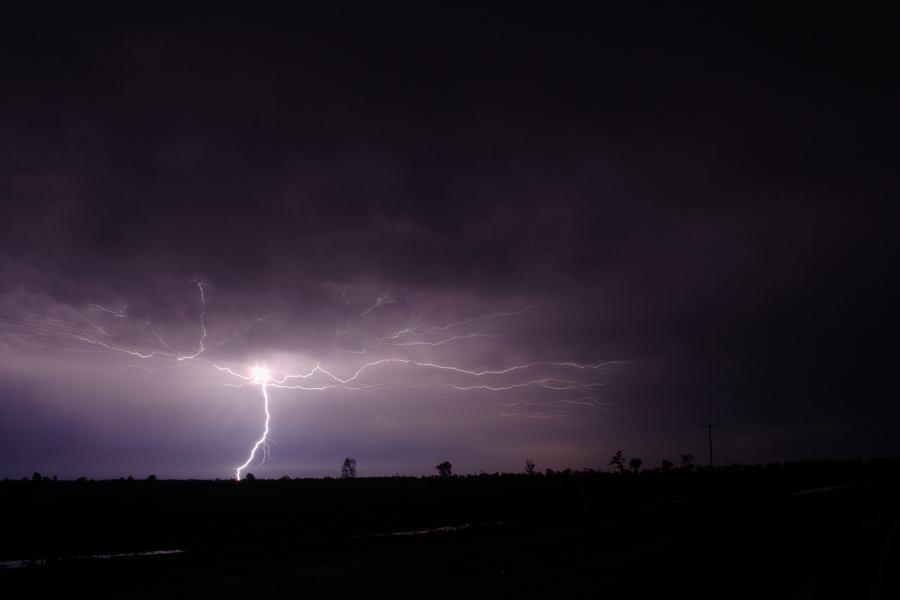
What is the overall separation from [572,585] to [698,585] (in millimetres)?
2367

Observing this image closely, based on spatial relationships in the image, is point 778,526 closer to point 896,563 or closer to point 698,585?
point 896,563

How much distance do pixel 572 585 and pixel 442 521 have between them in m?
23.4

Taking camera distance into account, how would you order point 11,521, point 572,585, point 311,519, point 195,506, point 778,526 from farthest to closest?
point 195,506
point 311,519
point 11,521
point 778,526
point 572,585

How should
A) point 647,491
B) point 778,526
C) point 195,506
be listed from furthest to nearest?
point 647,491, point 195,506, point 778,526

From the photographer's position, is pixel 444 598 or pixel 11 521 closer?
pixel 444 598

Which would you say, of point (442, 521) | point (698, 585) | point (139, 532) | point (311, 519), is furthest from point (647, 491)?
point (698, 585)

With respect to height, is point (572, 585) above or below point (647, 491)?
above

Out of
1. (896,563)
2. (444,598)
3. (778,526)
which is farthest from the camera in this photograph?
(778,526)

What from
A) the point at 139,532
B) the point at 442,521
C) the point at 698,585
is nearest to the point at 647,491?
the point at 442,521

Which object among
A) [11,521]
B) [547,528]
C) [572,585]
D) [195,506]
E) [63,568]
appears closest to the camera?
[572,585]

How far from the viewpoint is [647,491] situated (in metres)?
62.0

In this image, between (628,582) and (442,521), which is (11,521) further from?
(628,582)

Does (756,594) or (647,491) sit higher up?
(756,594)

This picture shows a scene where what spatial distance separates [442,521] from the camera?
34.7 metres
